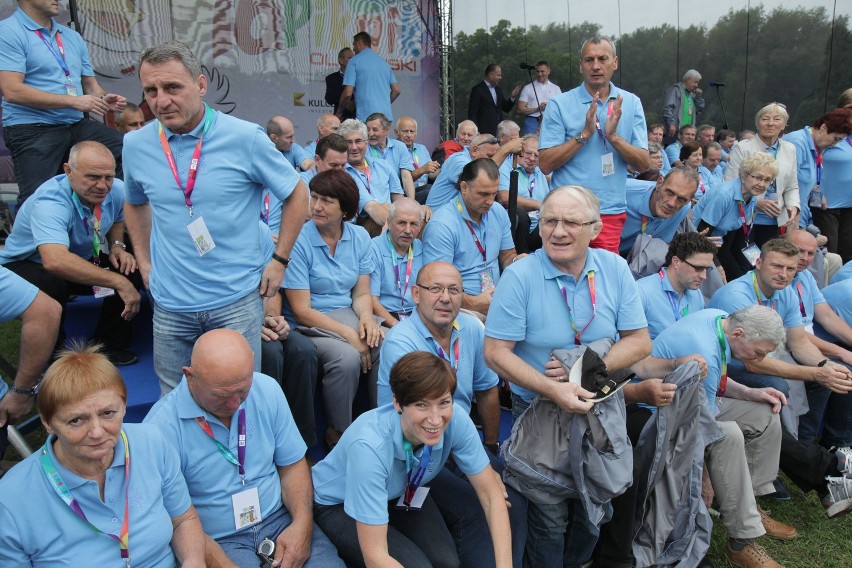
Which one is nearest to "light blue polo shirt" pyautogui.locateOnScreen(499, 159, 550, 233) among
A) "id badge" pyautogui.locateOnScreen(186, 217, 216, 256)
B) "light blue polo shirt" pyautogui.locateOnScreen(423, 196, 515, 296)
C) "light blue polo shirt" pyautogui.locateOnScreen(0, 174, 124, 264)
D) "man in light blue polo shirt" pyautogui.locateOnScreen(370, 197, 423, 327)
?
"light blue polo shirt" pyautogui.locateOnScreen(423, 196, 515, 296)

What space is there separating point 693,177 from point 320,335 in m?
2.93

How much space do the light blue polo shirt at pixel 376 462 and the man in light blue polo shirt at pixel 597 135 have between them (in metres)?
2.15

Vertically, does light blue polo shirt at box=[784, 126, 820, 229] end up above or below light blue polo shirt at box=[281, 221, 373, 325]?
above

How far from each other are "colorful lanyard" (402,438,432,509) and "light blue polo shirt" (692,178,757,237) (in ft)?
12.3

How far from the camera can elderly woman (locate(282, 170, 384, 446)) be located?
132 inches

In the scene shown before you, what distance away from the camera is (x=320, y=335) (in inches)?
137

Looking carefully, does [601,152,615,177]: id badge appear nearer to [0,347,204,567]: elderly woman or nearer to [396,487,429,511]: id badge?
[396,487,429,511]: id badge

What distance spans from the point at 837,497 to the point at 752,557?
0.89m

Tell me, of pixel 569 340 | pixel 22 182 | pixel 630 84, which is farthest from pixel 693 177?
pixel 630 84

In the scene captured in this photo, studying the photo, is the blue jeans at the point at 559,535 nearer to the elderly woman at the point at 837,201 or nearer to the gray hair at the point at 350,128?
the gray hair at the point at 350,128

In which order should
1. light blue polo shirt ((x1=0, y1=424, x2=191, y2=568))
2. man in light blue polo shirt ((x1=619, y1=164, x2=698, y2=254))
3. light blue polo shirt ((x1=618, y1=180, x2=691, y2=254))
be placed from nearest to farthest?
light blue polo shirt ((x1=0, y1=424, x2=191, y2=568))
man in light blue polo shirt ((x1=619, y1=164, x2=698, y2=254))
light blue polo shirt ((x1=618, y1=180, x2=691, y2=254))

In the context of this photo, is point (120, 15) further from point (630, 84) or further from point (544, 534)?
point (544, 534)

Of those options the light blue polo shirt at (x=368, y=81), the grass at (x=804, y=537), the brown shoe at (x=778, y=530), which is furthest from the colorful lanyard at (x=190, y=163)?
the light blue polo shirt at (x=368, y=81)

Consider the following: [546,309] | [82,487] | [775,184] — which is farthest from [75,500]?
[775,184]
